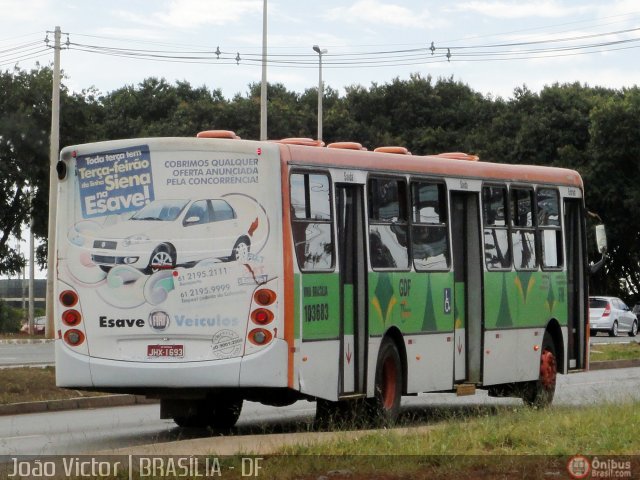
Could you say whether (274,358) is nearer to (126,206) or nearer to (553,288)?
(126,206)

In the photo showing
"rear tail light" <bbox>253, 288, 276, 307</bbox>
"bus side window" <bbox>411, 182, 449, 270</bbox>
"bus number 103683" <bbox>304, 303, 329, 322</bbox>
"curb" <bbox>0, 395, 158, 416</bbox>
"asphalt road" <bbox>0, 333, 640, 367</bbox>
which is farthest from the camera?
"asphalt road" <bbox>0, 333, 640, 367</bbox>

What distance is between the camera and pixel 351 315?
15.5 metres

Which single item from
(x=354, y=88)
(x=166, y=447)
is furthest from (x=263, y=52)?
(x=166, y=447)

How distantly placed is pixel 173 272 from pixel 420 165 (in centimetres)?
391

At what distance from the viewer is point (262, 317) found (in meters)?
14.1

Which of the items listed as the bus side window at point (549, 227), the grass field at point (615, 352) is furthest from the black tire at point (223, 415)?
the grass field at point (615, 352)

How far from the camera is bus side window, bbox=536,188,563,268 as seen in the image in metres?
19.6

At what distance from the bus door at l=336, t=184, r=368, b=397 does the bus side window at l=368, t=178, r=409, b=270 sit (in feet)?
0.72

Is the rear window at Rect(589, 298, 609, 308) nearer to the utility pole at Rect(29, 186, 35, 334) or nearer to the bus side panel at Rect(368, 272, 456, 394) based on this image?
the utility pole at Rect(29, 186, 35, 334)

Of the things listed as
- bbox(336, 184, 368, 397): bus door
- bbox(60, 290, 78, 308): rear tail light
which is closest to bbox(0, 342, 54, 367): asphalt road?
bbox(60, 290, 78, 308): rear tail light

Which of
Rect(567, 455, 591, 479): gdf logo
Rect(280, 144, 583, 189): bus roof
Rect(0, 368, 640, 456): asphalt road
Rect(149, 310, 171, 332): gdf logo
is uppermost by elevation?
Rect(280, 144, 583, 189): bus roof

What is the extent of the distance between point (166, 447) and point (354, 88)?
2414 inches

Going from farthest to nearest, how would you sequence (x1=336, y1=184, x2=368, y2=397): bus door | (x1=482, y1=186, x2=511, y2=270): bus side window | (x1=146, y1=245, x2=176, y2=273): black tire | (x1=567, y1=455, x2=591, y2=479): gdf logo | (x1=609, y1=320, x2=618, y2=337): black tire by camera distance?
(x1=609, y1=320, x2=618, y2=337): black tire → (x1=482, y1=186, x2=511, y2=270): bus side window → (x1=336, y1=184, x2=368, y2=397): bus door → (x1=146, y1=245, x2=176, y2=273): black tire → (x1=567, y1=455, x2=591, y2=479): gdf logo

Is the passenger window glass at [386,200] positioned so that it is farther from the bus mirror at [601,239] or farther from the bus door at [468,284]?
the bus mirror at [601,239]
